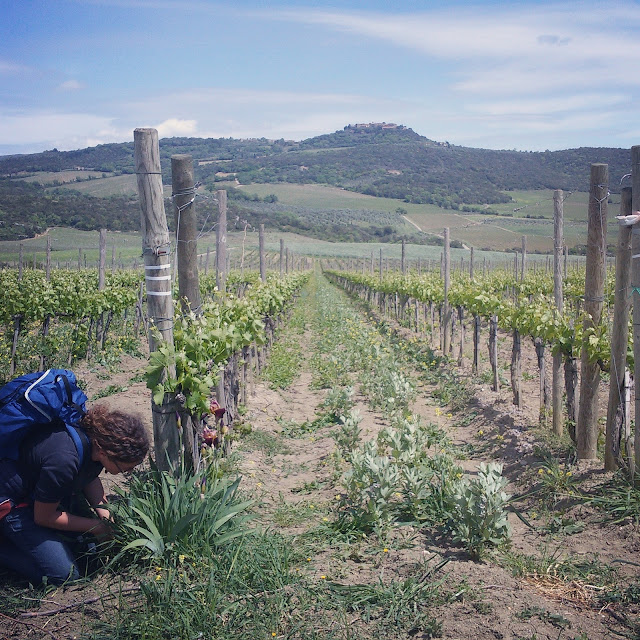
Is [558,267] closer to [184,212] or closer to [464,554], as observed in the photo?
[464,554]

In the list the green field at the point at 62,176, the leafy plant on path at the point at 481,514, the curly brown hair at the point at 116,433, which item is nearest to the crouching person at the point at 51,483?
the curly brown hair at the point at 116,433

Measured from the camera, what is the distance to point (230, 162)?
423 feet

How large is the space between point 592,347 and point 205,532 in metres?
3.64

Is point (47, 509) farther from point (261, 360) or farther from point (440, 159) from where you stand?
point (440, 159)

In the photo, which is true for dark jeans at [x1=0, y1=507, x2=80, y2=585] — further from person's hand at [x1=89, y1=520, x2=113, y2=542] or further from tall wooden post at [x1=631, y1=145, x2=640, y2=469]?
tall wooden post at [x1=631, y1=145, x2=640, y2=469]

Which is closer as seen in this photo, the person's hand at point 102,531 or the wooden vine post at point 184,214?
the person's hand at point 102,531

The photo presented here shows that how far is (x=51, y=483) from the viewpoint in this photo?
3.21m

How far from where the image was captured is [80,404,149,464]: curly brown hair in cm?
334

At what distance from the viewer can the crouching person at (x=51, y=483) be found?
3252 mm

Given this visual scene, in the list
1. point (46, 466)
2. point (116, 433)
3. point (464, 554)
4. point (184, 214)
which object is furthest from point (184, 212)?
point (464, 554)

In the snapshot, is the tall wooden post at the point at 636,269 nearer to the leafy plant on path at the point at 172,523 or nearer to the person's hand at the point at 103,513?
the leafy plant on path at the point at 172,523

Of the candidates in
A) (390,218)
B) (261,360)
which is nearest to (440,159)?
(390,218)

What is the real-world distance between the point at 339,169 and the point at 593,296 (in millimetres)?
140131

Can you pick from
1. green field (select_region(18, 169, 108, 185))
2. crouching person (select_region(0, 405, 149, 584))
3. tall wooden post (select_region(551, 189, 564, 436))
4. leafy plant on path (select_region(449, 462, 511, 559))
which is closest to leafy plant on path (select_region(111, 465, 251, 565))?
crouching person (select_region(0, 405, 149, 584))
